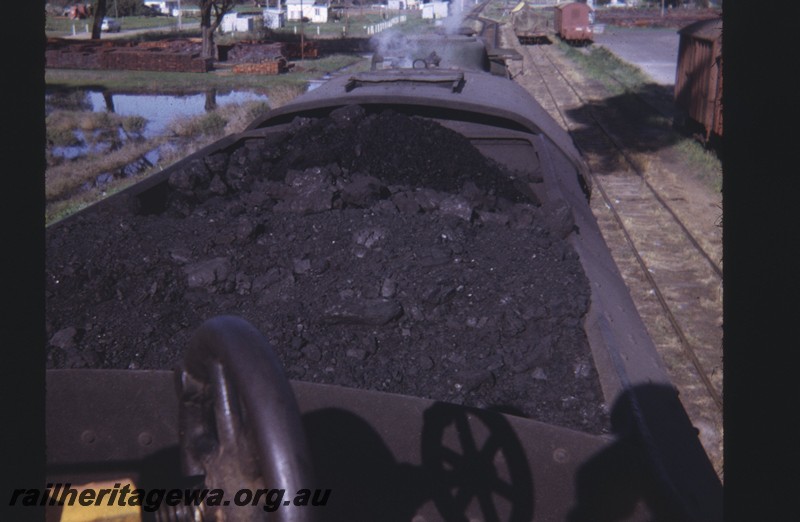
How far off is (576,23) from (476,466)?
3953 centimetres

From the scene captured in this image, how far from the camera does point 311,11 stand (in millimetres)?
72500

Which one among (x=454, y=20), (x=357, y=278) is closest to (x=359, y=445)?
(x=357, y=278)

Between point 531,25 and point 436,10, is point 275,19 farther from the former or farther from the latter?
point 531,25

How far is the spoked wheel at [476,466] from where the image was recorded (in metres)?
2.29

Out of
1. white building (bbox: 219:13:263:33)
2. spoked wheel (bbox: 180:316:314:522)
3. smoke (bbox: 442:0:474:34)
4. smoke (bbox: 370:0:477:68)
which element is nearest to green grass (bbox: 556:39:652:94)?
smoke (bbox: 442:0:474:34)

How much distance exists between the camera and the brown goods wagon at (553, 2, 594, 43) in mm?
38156

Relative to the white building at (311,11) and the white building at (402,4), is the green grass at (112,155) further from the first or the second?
the white building at (402,4)

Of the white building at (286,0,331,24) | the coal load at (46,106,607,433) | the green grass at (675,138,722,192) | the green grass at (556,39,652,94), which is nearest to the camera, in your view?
the coal load at (46,106,607,433)

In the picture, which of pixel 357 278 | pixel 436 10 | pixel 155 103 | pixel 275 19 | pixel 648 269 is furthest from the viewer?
pixel 275 19

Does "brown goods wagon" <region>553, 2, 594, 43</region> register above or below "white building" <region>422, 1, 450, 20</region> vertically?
below

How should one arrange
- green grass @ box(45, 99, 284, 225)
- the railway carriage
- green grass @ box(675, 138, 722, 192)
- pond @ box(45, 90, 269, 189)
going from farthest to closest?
1. pond @ box(45, 90, 269, 189)
2. green grass @ box(675, 138, 722, 192)
3. green grass @ box(45, 99, 284, 225)
4. the railway carriage

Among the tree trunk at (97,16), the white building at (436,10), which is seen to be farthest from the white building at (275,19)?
the tree trunk at (97,16)

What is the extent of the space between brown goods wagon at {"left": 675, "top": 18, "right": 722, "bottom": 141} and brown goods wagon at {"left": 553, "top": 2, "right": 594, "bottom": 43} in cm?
2220

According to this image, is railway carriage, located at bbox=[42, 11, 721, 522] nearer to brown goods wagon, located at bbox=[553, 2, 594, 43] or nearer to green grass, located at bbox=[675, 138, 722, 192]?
green grass, located at bbox=[675, 138, 722, 192]
